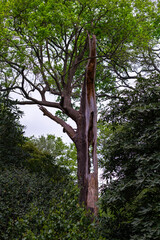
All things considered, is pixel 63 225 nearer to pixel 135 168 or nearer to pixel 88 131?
pixel 135 168

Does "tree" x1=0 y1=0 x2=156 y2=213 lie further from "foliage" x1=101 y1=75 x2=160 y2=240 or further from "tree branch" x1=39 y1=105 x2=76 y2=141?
"foliage" x1=101 y1=75 x2=160 y2=240

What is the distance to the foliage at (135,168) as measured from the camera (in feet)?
14.7

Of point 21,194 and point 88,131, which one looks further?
point 88,131

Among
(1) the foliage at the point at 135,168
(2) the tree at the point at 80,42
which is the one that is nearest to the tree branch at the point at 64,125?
(2) the tree at the point at 80,42

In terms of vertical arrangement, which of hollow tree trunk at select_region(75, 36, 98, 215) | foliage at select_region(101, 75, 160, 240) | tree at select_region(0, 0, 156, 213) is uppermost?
tree at select_region(0, 0, 156, 213)

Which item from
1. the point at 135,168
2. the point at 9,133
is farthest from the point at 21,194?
the point at 135,168

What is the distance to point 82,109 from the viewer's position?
36.0 ft

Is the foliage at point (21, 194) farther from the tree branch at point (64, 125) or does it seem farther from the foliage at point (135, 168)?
the foliage at point (135, 168)

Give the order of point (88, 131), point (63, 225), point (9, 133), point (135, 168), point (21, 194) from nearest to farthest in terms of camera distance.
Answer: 1. point (63, 225)
2. point (135, 168)
3. point (21, 194)
4. point (88, 131)
5. point (9, 133)

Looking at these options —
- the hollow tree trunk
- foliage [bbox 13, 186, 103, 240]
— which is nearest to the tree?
the hollow tree trunk

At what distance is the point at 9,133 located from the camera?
11617 millimetres

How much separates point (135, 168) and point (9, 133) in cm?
735

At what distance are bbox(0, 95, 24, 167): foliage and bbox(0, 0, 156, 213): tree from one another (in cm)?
179

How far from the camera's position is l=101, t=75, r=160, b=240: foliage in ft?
14.7
